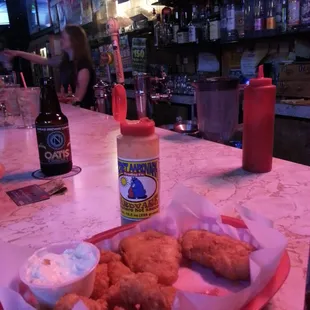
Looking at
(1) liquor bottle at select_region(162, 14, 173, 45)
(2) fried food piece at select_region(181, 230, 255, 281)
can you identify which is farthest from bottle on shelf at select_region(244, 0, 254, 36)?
(2) fried food piece at select_region(181, 230, 255, 281)

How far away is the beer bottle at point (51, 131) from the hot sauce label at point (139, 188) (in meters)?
0.38

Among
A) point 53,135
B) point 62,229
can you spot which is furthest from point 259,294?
point 53,135

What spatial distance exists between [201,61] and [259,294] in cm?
353

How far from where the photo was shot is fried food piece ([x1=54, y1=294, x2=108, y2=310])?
38 centimetres

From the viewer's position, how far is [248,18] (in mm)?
2850

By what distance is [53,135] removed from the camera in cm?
94

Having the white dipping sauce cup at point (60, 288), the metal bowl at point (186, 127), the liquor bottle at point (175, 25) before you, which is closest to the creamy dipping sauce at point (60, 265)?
the white dipping sauce cup at point (60, 288)

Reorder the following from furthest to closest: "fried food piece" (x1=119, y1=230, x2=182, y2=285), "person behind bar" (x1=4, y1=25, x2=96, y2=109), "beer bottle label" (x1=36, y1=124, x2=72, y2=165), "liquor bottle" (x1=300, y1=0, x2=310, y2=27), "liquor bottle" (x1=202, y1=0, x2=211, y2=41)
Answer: "person behind bar" (x1=4, y1=25, x2=96, y2=109)
"liquor bottle" (x1=202, y1=0, x2=211, y2=41)
"liquor bottle" (x1=300, y1=0, x2=310, y2=27)
"beer bottle label" (x1=36, y1=124, x2=72, y2=165)
"fried food piece" (x1=119, y1=230, x2=182, y2=285)

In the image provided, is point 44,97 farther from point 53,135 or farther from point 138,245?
point 138,245

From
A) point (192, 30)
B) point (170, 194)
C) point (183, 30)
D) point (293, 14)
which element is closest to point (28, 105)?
point (170, 194)

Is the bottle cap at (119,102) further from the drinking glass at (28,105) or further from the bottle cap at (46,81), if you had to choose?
the drinking glass at (28,105)

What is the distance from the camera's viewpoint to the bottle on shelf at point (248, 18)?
9.23 feet

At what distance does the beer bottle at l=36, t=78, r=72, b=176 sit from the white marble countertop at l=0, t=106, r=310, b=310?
0.06 m

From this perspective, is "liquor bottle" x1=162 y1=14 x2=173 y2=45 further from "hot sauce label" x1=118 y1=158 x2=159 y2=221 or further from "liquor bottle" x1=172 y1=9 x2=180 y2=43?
"hot sauce label" x1=118 y1=158 x2=159 y2=221
